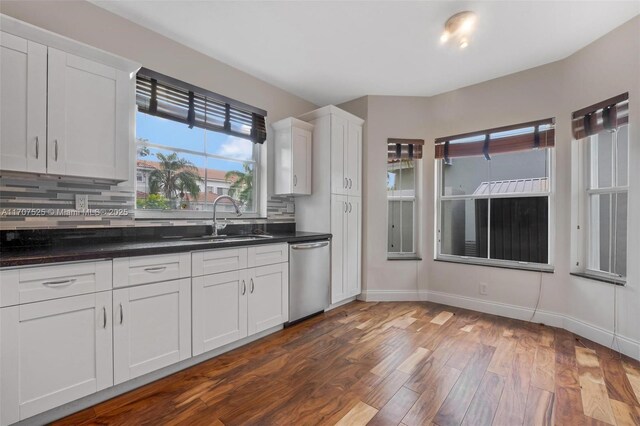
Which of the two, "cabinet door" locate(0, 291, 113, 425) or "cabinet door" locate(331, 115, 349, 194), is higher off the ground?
"cabinet door" locate(331, 115, 349, 194)

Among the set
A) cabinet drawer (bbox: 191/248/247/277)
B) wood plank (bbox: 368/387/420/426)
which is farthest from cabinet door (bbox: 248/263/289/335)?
wood plank (bbox: 368/387/420/426)

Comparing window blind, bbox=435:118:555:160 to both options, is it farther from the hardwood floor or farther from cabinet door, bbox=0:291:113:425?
cabinet door, bbox=0:291:113:425

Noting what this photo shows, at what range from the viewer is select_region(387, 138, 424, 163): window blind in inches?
146

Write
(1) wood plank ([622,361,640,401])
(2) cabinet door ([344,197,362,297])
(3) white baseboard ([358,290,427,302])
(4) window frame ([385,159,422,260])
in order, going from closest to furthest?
(1) wood plank ([622,361,640,401])
(2) cabinet door ([344,197,362,297])
(3) white baseboard ([358,290,427,302])
(4) window frame ([385,159,422,260])

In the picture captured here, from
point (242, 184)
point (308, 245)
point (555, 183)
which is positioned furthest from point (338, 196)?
point (555, 183)

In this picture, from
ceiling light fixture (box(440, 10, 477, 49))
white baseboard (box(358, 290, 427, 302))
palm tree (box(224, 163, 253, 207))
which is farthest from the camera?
white baseboard (box(358, 290, 427, 302))

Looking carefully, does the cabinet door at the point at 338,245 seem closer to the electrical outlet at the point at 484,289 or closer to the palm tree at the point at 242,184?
the palm tree at the point at 242,184

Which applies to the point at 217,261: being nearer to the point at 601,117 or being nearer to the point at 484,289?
the point at 484,289

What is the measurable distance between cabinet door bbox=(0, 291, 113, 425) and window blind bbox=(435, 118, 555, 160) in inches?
147

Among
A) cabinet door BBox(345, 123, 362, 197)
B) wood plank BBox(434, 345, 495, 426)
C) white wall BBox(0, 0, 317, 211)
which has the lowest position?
wood plank BBox(434, 345, 495, 426)

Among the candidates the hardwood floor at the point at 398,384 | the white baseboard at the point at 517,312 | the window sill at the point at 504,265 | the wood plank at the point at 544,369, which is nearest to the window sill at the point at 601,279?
the window sill at the point at 504,265

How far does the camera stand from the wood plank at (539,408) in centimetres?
152

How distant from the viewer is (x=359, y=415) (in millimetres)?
1559

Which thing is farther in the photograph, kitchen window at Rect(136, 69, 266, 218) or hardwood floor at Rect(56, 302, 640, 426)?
kitchen window at Rect(136, 69, 266, 218)
